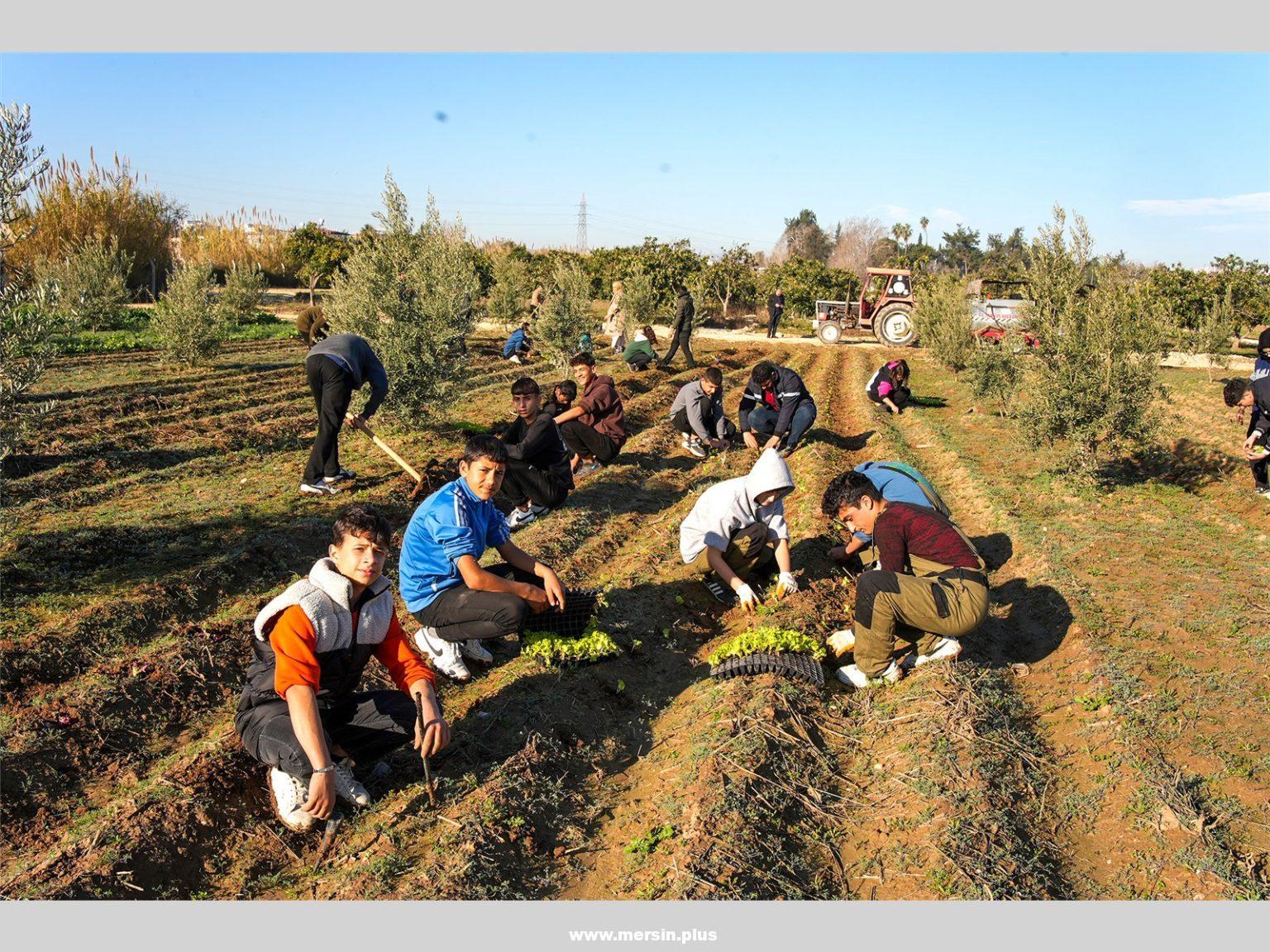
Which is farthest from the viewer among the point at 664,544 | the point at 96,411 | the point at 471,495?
the point at 96,411

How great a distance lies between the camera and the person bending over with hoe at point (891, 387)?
14.6 metres

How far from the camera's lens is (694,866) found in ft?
11.9

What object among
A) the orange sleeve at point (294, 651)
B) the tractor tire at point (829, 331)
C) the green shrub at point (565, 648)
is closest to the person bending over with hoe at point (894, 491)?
the green shrub at point (565, 648)

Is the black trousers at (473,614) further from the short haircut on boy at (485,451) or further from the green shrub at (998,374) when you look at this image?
the green shrub at (998,374)

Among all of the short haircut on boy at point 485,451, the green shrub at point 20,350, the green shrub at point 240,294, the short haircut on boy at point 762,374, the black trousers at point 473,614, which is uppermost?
the green shrub at point 240,294

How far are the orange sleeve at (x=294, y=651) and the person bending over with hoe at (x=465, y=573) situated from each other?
1.41 meters

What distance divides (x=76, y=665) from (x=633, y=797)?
11.8 ft

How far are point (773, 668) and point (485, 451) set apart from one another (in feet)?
7.21

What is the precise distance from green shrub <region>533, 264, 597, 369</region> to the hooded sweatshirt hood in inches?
439

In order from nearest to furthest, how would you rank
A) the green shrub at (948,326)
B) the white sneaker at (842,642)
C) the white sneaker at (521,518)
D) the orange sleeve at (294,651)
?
the orange sleeve at (294,651), the white sneaker at (842,642), the white sneaker at (521,518), the green shrub at (948,326)

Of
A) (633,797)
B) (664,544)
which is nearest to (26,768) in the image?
(633,797)

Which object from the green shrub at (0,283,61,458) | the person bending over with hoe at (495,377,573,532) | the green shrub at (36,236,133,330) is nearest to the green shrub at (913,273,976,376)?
the person bending over with hoe at (495,377,573,532)

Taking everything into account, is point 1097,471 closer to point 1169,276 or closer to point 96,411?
point 96,411

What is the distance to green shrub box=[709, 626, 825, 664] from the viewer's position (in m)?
5.40
